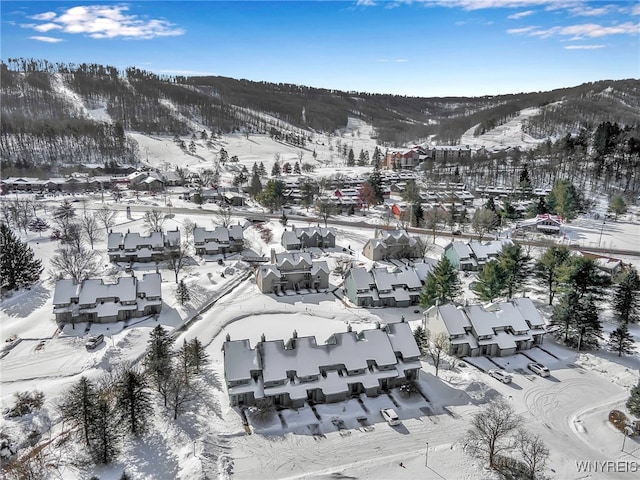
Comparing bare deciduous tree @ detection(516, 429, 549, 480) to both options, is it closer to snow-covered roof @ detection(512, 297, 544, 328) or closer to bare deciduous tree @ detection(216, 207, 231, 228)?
snow-covered roof @ detection(512, 297, 544, 328)

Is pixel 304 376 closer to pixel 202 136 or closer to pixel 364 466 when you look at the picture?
pixel 364 466

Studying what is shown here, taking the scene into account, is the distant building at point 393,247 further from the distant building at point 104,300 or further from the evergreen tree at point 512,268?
the distant building at point 104,300

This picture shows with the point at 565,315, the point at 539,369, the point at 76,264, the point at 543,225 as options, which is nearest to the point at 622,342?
the point at 565,315

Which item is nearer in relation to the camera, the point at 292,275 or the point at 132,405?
the point at 132,405

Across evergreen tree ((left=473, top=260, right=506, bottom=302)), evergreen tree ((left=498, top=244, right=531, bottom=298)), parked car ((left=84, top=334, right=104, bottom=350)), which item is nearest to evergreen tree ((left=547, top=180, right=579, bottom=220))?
evergreen tree ((left=498, top=244, right=531, bottom=298))

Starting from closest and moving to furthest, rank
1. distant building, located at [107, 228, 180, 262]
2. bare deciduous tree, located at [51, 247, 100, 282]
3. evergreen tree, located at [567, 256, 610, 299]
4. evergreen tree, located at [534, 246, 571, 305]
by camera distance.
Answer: evergreen tree, located at [567, 256, 610, 299] → evergreen tree, located at [534, 246, 571, 305] → bare deciduous tree, located at [51, 247, 100, 282] → distant building, located at [107, 228, 180, 262]

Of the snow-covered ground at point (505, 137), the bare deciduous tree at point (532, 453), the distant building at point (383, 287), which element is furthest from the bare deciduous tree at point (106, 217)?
the snow-covered ground at point (505, 137)

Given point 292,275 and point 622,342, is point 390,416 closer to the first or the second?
point 622,342
